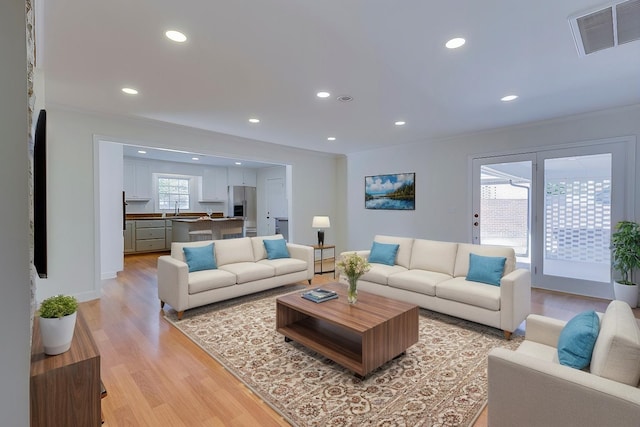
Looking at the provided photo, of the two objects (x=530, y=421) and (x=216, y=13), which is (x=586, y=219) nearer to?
(x=530, y=421)

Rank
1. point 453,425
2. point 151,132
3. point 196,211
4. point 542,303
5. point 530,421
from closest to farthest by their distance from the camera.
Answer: point 530,421, point 453,425, point 542,303, point 151,132, point 196,211

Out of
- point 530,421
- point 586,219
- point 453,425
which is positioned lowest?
point 453,425

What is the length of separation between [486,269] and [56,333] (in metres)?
3.61

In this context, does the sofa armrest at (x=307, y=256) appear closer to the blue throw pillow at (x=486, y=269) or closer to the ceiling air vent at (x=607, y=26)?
the blue throw pillow at (x=486, y=269)

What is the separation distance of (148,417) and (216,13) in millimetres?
2543

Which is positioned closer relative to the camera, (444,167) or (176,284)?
(176,284)

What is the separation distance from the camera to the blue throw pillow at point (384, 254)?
13.9 feet

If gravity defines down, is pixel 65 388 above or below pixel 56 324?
below

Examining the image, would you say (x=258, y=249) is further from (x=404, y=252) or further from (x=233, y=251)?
(x=404, y=252)

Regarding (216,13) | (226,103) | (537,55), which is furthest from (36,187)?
(537,55)

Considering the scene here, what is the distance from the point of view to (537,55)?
2.42 metres

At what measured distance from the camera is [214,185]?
368 inches

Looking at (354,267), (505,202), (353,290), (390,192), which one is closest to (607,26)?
(354,267)

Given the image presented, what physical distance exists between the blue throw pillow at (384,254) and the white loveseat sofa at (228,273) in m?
1.02
